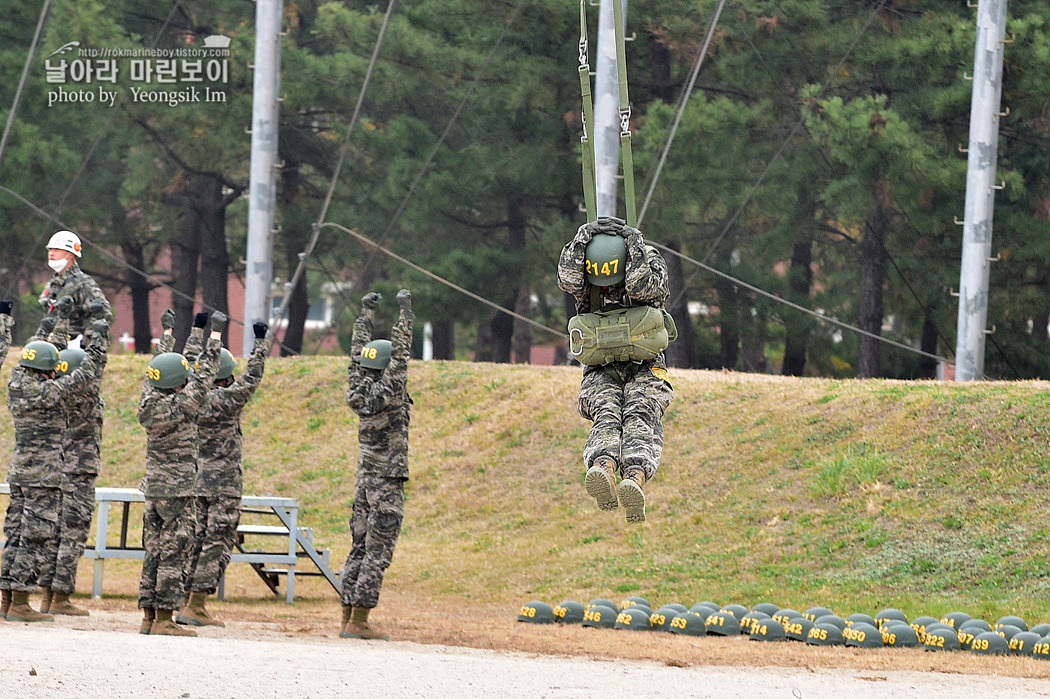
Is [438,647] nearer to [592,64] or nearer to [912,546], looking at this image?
[912,546]

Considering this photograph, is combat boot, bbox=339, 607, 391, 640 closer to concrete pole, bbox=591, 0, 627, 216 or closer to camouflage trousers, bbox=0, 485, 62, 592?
camouflage trousers, bbox=0, 485, 62, 592

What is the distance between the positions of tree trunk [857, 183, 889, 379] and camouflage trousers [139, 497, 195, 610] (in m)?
19.2

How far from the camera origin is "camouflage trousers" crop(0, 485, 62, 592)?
39.8 ft

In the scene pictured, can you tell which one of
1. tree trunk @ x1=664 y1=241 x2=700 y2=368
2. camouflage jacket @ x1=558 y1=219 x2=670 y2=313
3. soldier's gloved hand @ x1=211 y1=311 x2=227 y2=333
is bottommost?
soldier's gloved hand @ x1=211 y1=311 x2=227 y2=333

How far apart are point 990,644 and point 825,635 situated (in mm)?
1373

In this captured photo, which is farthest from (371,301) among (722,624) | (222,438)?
(722,624)

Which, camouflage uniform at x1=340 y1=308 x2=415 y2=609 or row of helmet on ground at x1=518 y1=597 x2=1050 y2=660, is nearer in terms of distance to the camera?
row of helmet on ground at x1=518 y1=597 x2=1050 y2=660

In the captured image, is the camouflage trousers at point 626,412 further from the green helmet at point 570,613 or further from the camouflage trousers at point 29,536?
the camouflage trousers at point 29,536

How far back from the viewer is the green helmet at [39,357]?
1212cm

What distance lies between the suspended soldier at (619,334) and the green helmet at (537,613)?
4.44 m

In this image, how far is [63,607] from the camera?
12.9m

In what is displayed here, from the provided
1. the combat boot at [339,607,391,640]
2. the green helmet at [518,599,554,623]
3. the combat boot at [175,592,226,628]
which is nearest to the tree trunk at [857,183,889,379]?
the green helmet at [518,599,554,623]

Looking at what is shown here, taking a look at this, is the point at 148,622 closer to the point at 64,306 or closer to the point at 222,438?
the point at 222,438

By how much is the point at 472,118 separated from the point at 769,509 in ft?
52.6
